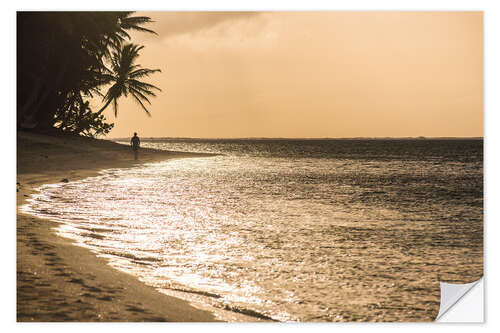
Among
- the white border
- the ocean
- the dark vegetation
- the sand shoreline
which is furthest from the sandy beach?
the dark vegetation

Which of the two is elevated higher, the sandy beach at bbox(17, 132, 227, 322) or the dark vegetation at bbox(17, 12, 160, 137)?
the dark vegetation at bbox(17, 12, 160, 137)

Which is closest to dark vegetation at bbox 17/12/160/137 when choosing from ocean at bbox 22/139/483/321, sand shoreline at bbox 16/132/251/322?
ocean at bbox 22/139/483/321

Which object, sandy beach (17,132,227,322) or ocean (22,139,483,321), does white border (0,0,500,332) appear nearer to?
sandy beach (17,132,227,322)

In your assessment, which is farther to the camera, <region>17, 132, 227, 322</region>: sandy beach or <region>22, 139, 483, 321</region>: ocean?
<region>22, 139, 483, 321</region>: ocean

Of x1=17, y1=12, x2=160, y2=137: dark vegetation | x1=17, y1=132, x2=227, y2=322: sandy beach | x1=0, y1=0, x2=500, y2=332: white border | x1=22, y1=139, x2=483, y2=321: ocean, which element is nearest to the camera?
x1=17, y1=132, x2=227, y2=322: sandy beach

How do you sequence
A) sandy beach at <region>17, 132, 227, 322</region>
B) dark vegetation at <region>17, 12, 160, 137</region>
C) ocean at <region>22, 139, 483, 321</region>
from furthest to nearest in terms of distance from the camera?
1. dark vegetation at <region>17, 12, 160, 137</region>
2. ocean at <region>22, 139, 483, 321</region>
3. sandy beach at <region>17, 132, 227, 322</region>
